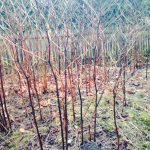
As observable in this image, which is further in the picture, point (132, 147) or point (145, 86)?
point (145, 86)

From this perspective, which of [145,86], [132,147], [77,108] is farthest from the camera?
[145,86]

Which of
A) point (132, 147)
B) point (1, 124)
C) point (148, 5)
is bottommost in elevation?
point (132, 147)

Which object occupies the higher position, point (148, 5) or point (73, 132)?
point (148, 5)

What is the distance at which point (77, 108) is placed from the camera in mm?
2553

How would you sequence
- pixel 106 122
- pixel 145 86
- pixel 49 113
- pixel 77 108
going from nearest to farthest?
pixel 106 122
pixel 49 113
pixel 77 108
pixel 145 86

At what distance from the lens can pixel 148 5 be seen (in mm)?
7574

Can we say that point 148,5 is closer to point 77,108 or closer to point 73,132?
point 77,108

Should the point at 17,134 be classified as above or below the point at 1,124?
below

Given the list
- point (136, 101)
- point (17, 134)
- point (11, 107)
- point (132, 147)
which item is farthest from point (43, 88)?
point (132, 147)

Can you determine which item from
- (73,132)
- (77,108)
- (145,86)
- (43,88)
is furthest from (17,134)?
(145,86)

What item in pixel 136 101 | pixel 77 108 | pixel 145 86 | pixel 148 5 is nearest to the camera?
pixel 77 108

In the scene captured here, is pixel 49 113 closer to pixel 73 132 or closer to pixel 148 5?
pixel 73 132

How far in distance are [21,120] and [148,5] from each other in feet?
22.6

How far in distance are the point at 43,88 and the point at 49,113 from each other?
0.74 meters
